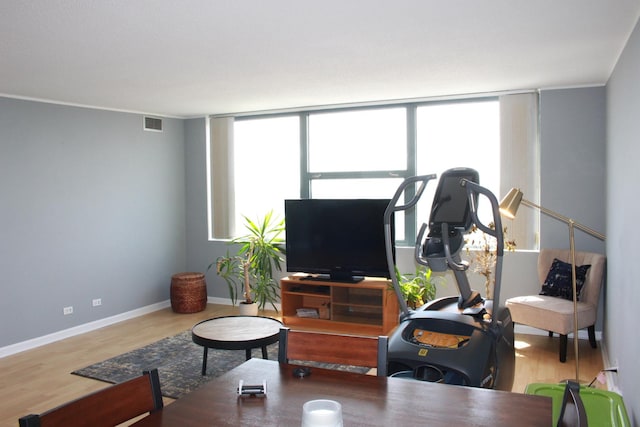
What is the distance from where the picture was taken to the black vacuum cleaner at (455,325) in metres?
2.63

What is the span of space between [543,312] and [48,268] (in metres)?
4.57

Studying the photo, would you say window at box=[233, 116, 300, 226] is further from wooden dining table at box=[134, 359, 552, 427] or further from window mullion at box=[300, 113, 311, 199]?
wooden dining table at box=[134, 359, 552, 427]

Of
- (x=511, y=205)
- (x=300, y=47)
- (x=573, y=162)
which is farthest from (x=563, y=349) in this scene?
(x=300, y=47)

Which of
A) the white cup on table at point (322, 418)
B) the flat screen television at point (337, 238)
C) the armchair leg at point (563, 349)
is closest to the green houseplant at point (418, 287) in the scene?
the flat screen television at point (337, 238)

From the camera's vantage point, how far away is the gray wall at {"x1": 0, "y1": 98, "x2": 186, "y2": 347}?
479cm

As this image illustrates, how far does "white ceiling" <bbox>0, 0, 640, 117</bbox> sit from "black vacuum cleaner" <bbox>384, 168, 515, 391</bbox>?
0.91 m

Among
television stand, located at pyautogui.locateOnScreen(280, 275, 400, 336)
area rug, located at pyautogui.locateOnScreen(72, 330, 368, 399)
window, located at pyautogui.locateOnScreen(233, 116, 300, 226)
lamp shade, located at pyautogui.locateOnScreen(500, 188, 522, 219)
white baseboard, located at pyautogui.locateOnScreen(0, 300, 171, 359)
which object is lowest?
area rug, located at pyautogui.locateOnScreen(72, 330, 368, 399)

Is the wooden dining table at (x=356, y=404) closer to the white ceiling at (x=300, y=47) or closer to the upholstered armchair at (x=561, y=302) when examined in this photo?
the white ceiling at (x=300, y=47)

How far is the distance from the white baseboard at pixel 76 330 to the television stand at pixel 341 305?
1766mm

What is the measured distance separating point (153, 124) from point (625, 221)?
16.6 feet

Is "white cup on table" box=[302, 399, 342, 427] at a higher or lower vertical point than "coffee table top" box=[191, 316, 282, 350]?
Result: higher

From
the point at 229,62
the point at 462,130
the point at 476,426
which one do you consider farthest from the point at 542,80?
the point at 476,426

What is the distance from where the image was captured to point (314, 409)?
1241 millimetres

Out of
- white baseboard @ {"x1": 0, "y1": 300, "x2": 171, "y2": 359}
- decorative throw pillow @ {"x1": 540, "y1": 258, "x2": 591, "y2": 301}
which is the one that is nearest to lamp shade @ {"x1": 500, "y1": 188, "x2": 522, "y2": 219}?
decorative throw pillow @ {"x1": 540, "y1": 258, "x2": 591, "y2": 301}
